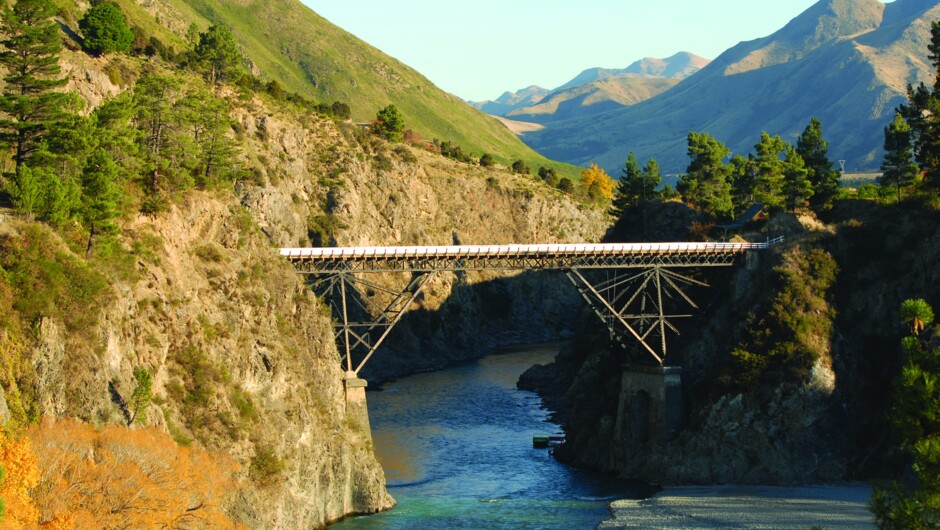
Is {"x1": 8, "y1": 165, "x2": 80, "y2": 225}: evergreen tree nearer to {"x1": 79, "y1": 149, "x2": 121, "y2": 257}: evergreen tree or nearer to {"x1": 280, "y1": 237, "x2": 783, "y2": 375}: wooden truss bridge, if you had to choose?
{"x1": 79, "y1": 149, "x2": 121, "y2": 257}: evergreen tree

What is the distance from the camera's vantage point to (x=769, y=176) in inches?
4562

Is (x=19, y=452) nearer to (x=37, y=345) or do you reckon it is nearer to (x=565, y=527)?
(x=37, y=345)

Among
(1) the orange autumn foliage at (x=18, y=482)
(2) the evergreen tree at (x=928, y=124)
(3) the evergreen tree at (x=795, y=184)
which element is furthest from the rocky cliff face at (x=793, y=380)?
(1) the orange autumn foliage at (x=18, y=482)

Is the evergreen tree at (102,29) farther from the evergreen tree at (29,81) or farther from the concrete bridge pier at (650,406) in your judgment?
the concrete bridge pier at (650,406)

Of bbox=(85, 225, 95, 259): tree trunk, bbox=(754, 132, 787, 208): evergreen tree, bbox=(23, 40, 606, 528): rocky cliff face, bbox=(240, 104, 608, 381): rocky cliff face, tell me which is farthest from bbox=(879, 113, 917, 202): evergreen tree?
bbox=(85, 225, 95, 259): tree trunk

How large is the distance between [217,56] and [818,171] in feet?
276

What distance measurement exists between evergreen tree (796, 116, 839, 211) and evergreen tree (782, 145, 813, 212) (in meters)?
1.06

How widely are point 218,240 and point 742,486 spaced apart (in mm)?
42449

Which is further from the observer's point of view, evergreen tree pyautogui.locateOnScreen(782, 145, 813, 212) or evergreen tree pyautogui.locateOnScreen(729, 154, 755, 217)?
evergreen tree pyautogui.locateOnScreen(729, 154, 755, 217)

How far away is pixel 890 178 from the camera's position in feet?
355

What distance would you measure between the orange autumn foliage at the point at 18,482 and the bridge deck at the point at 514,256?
42.4 metres

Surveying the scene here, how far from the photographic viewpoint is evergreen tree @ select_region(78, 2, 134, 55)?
129 metres

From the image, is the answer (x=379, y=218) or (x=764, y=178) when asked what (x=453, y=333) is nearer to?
(x=379, y=218)

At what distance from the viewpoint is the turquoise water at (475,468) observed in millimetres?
78750
